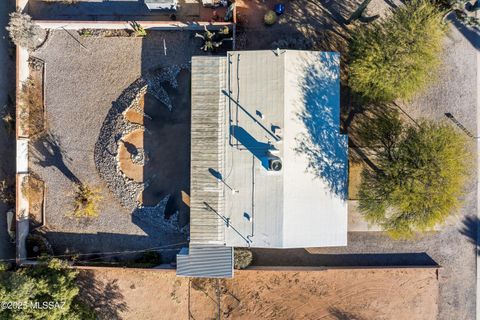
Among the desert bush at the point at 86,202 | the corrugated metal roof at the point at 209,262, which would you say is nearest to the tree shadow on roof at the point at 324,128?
the corrugated metal roof at the point at 209,262

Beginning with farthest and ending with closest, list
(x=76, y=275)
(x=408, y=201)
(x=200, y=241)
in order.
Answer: (x=76, y=275) < (x=200, y=241) < (x=408, y=201)

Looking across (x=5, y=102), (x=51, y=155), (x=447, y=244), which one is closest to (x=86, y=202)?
(x=51, y=155)

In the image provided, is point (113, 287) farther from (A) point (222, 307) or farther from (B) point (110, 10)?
(B) point (110, 10)

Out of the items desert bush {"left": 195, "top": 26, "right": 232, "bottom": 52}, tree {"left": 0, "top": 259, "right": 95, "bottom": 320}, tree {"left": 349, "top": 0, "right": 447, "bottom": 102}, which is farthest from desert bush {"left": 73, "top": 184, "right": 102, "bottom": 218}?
tree {"left": 349, "top": 0, "right": 447, "bottom": 102}

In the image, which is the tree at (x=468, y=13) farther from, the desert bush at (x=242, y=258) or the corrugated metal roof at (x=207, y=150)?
the desert bush at (x=242, y=258)

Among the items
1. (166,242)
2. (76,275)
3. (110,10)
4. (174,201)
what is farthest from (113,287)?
(110,10)

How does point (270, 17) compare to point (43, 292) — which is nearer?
point (43, 292)

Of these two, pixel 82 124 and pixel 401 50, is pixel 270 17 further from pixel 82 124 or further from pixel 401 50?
pixel 82 124
